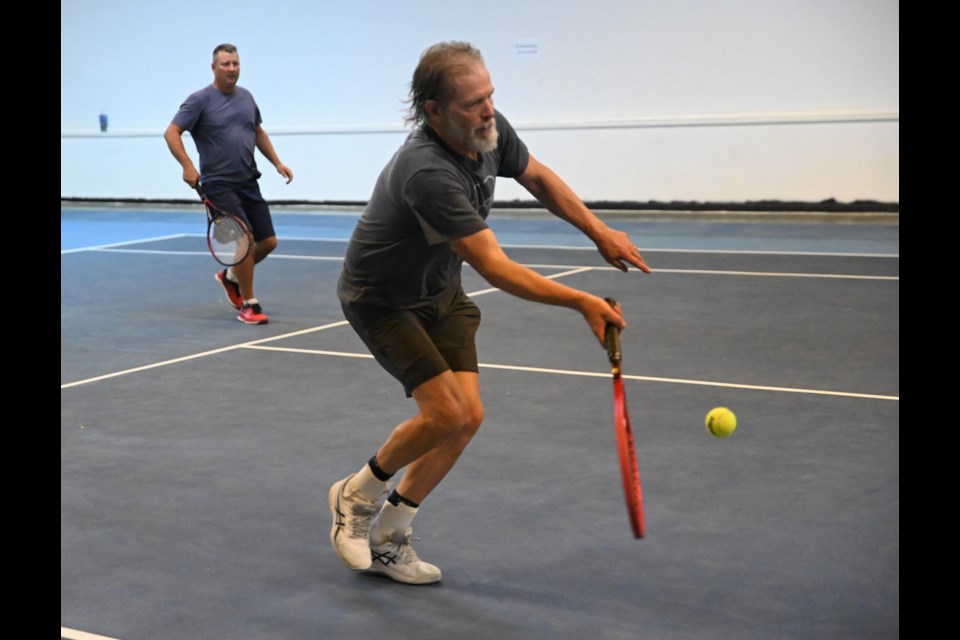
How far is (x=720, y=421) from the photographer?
15.2 ft

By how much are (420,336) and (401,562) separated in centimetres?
67

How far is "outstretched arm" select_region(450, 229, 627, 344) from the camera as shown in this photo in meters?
3.33

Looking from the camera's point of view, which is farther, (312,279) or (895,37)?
(895,37)

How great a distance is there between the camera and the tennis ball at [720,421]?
4.62 meters

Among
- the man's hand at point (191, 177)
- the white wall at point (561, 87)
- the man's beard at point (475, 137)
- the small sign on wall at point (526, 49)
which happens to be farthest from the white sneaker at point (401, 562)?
the small sign on wall at point (526, 49)

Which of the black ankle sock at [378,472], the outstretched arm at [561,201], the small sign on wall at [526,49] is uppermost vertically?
the small sign on wall at [526,49]

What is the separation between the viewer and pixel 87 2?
57.8 feet

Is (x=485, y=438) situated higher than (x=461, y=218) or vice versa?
(x=461, y=218)

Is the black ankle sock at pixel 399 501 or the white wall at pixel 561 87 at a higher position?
the white wall at pixel 561 87

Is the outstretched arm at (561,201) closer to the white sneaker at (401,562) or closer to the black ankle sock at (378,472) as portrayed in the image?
the black ankle sock at (378,472)

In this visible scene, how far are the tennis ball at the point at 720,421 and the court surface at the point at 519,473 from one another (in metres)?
0.22
